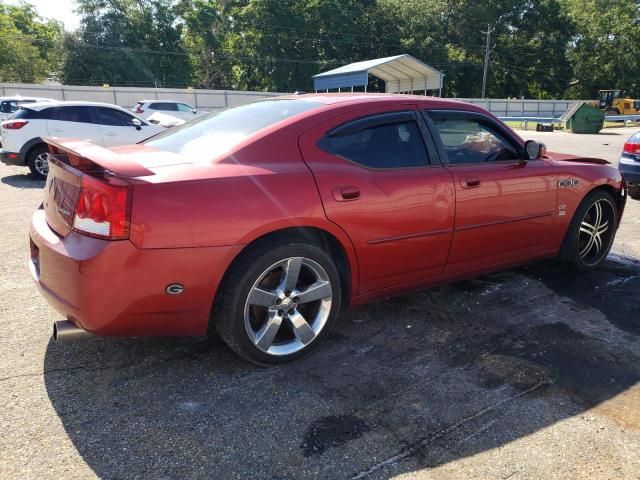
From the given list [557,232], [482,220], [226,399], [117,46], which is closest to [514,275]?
[557,232]

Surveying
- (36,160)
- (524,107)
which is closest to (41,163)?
(36,160)

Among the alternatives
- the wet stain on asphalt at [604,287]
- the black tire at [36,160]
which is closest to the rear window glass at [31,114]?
the black tire at [36,160]

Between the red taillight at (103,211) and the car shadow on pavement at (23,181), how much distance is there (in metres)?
7.99

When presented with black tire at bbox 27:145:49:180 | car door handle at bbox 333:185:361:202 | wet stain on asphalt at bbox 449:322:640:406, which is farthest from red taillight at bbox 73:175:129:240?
black tire at bbox 27:145:49:180

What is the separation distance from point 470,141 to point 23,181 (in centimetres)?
929

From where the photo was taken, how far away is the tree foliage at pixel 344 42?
5272cm

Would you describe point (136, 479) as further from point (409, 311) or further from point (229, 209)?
point (409, 311)

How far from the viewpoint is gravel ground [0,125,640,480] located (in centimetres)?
228

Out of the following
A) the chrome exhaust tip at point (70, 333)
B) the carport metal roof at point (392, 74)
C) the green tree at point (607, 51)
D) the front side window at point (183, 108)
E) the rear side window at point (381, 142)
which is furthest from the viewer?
the green tree at point (607, 51)

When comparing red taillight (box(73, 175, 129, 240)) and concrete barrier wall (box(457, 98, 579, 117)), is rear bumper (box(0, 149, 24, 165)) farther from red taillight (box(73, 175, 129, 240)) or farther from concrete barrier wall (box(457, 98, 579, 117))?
concrete barrier wall (box(457, 98, 579, 117))

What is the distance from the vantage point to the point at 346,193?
3102 mm

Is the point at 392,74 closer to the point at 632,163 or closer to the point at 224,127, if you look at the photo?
the point at 632,163

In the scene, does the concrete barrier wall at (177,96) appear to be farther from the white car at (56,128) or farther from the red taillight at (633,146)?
the red taillight at (633,146)

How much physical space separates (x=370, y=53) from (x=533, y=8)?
68.8ft
